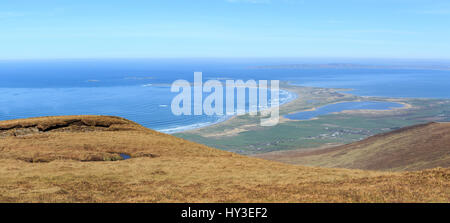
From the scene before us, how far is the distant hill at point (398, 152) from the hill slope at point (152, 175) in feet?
54.8

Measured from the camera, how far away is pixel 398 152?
130 ft

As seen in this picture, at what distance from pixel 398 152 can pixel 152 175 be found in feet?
106

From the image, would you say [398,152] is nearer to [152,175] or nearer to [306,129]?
[152,175]

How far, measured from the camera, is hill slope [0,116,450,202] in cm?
1307

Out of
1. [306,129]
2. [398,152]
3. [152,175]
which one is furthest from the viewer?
[306,129]

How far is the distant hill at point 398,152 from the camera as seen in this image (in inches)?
1276
